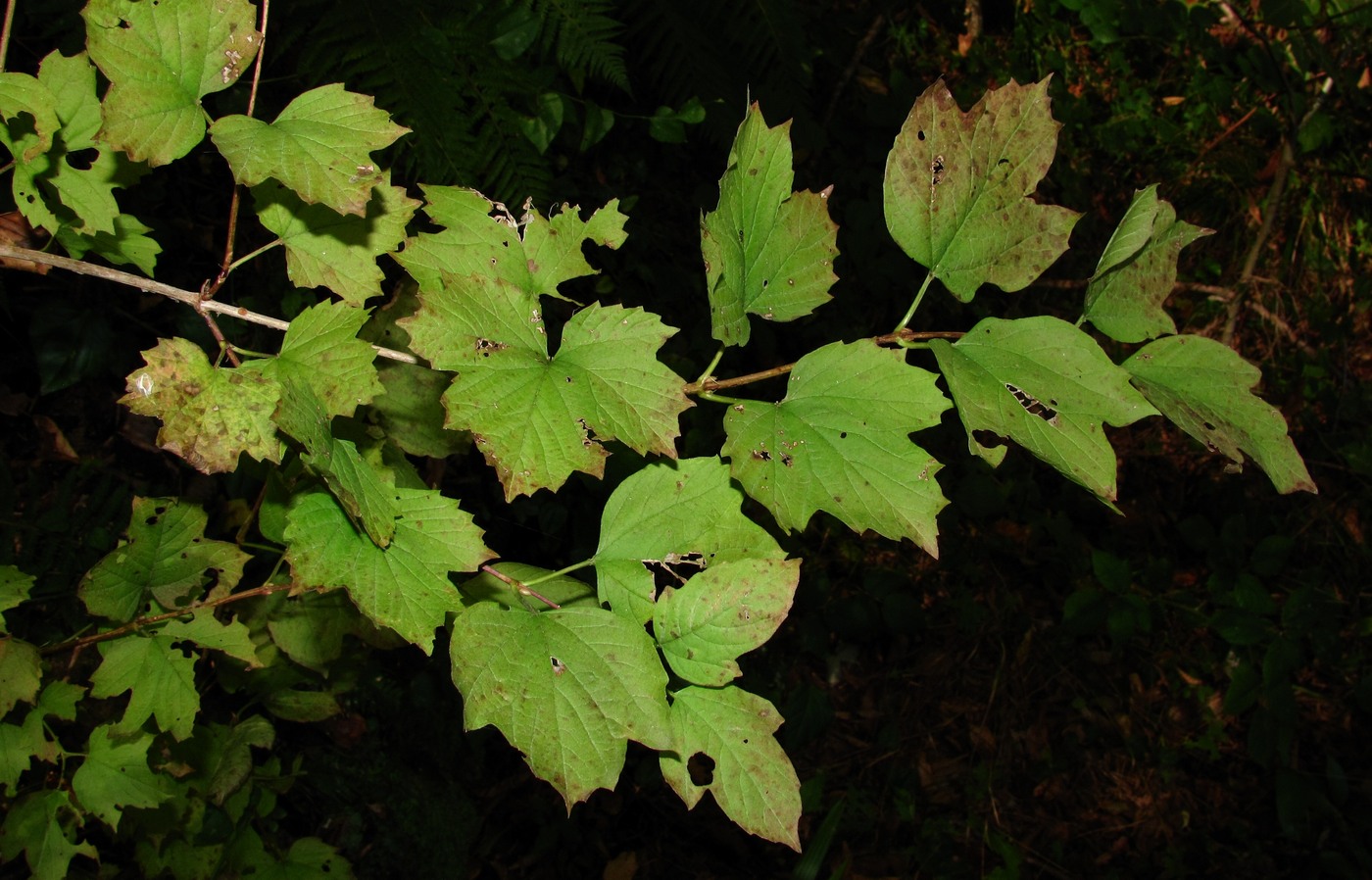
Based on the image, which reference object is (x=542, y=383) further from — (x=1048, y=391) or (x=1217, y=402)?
(x=1217, y=402)

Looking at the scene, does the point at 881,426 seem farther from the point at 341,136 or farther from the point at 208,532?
the point at 208,532

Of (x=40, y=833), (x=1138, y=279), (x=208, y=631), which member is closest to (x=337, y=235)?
(x=208, y=631)

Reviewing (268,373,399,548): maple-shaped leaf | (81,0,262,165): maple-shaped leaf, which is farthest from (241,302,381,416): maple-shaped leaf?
(81,0,262,165): maple-shaped leaf

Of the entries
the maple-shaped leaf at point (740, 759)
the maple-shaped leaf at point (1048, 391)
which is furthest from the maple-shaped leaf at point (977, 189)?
the maple-shaped leaf at point (740, 759)

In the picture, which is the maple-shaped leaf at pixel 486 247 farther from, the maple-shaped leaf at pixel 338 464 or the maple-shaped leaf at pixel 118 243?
the maple-shaped leaf at pixel 118 243

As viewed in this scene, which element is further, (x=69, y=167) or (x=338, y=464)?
(x=69, y=167)

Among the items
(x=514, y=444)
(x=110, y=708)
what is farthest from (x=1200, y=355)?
(x=110, y=708)
